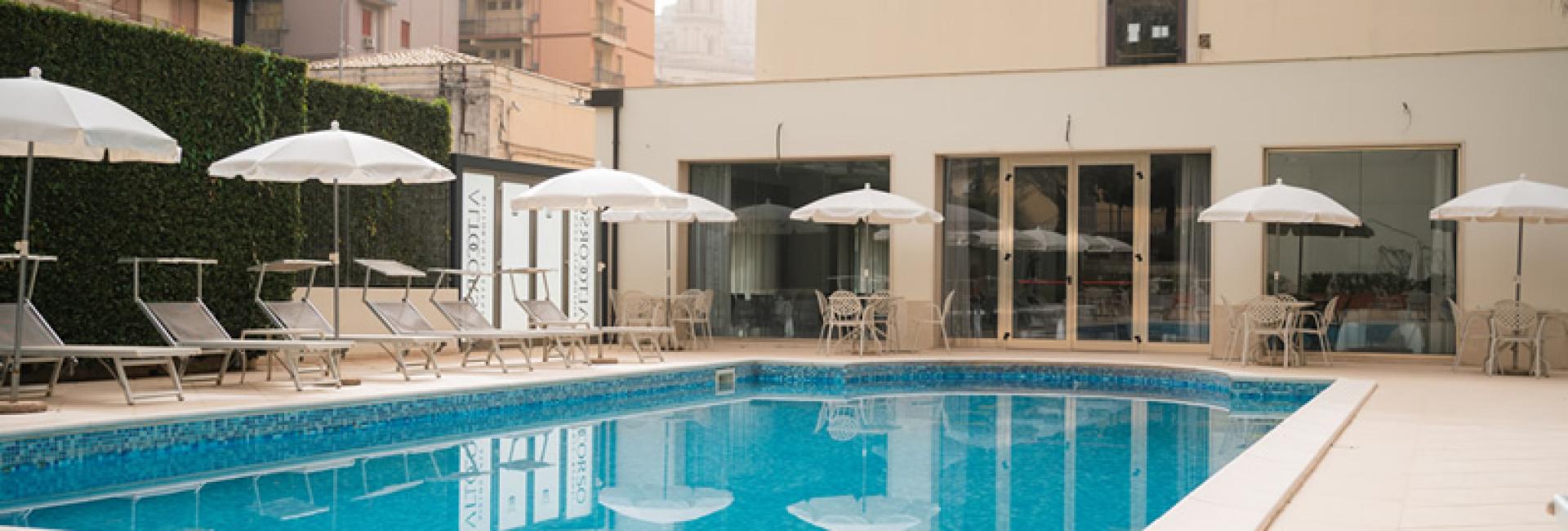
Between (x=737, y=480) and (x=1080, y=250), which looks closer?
(x=737, y=480)

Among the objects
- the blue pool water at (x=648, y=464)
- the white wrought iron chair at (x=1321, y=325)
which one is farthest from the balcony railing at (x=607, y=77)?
the blue pool water at (x=648, y=464)

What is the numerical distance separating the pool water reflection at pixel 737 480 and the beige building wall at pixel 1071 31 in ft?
33.8

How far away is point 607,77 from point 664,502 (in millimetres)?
46701

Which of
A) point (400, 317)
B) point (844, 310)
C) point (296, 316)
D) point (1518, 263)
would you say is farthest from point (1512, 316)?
point (296, 316)

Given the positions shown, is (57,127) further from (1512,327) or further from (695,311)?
(1512,327)

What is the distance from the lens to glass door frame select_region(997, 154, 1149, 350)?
1416cm

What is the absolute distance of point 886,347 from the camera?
14.4 metres

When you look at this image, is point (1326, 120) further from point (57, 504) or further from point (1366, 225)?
point (57, 504)

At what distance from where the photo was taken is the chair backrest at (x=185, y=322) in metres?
8.99

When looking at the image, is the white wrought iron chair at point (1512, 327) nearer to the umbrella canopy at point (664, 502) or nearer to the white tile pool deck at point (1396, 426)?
the white tile pool deck at point (1396, 426)

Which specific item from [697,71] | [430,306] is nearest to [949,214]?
[430,306]

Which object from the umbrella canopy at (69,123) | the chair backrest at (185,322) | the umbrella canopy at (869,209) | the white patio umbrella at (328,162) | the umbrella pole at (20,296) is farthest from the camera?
the umbrella canopy at (869,209)

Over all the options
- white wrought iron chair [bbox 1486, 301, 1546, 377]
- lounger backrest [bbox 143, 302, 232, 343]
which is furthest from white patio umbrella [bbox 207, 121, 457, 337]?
white wrought iron chair [bbox 1486, 301, 1546, 377]

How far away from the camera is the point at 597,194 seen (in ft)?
38.7
